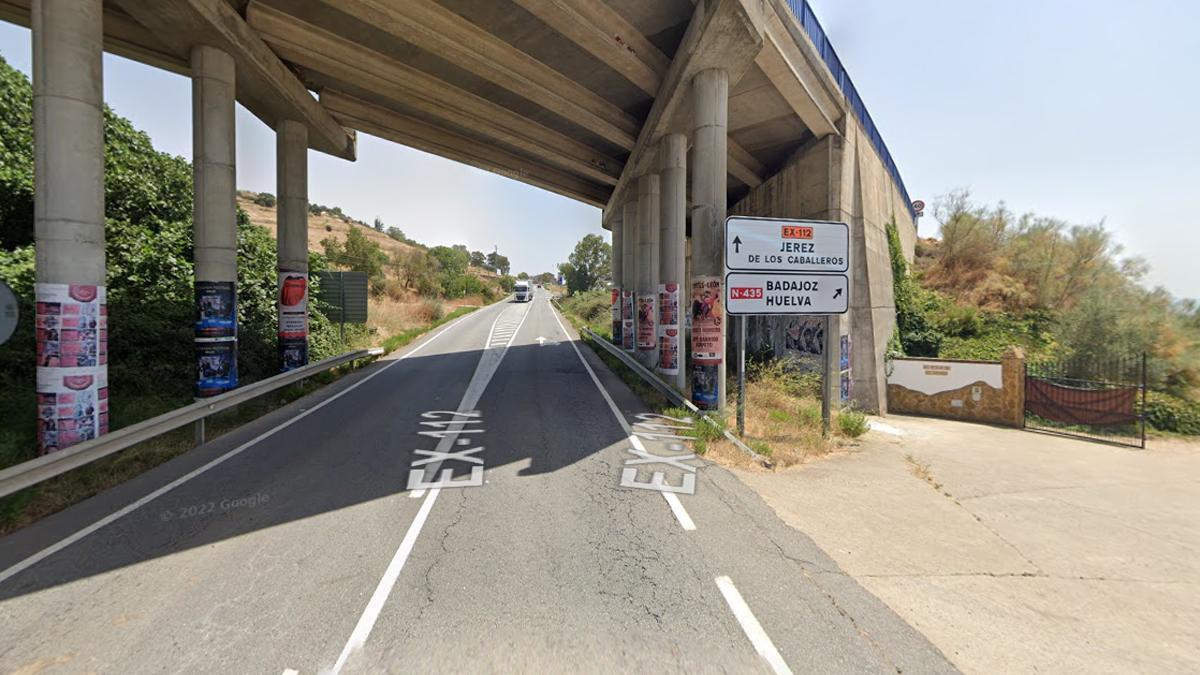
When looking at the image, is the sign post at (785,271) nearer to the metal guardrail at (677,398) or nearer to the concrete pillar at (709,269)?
the metal guardrail at (677,398)

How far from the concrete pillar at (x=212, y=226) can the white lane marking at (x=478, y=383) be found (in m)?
5.55

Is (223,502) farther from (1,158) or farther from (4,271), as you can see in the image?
(1,158)

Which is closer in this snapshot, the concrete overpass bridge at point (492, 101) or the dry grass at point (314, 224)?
the concrete overpass bridge at point (492, 101)

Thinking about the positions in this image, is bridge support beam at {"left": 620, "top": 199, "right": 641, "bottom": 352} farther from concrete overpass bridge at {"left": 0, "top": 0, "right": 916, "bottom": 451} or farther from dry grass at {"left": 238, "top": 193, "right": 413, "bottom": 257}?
dry grass at {"left": 238, "top": 193, "right": 413, "bottom": 257}

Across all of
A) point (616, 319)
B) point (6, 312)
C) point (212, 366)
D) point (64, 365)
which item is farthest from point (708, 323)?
point (616, 319)

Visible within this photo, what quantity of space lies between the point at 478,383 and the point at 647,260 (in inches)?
422

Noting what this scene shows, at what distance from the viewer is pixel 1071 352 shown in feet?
61.2

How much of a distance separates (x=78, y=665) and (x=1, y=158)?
16336mm

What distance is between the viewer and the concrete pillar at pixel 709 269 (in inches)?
419

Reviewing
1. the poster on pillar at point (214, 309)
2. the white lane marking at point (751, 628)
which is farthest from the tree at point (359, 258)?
the white lane marking at point (751, 628)

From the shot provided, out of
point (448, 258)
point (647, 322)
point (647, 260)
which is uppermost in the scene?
point (448, 258)

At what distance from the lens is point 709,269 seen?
10.7 metres

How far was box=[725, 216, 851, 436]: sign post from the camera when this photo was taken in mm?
8758

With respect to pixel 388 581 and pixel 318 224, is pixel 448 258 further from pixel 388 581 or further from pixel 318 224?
pixel 388 581
